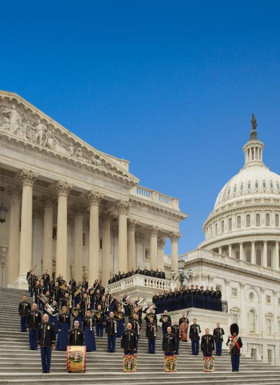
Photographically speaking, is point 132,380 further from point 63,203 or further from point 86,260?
point 86,260

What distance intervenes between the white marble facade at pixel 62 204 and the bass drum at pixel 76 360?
21.1 m

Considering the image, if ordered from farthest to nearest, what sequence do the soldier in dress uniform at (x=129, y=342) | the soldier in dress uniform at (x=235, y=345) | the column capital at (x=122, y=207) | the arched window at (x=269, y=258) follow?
the arched window at (x=269, y=258) < the column capital at (x=122, y=207) < the soldier in dress uniform at (x=235, y=345) < the soldier in dress uniform at (x=129, y=342)

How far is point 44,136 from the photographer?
44562mm

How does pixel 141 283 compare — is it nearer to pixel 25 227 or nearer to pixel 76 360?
pixel 25 227

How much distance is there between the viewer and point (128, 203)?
49.3m

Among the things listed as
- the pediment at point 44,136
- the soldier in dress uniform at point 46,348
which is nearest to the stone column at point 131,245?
the pediment at point 44,136

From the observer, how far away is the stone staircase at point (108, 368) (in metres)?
19.0

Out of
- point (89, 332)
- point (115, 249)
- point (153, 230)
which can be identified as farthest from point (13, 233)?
point (89, 332)

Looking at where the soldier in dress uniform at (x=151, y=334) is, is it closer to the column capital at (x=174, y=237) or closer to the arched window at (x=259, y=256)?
the column capital at (x=174, y=237)

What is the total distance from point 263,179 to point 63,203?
82.7 meters

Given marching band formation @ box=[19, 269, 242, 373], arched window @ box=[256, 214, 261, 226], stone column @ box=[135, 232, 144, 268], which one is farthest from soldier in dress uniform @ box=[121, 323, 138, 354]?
arched window @ box=[256, 214, 261, 226]

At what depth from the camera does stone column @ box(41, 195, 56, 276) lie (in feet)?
149

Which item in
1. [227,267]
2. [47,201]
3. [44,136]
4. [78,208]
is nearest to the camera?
[44,136]

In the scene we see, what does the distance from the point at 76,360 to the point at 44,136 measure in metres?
27.0
